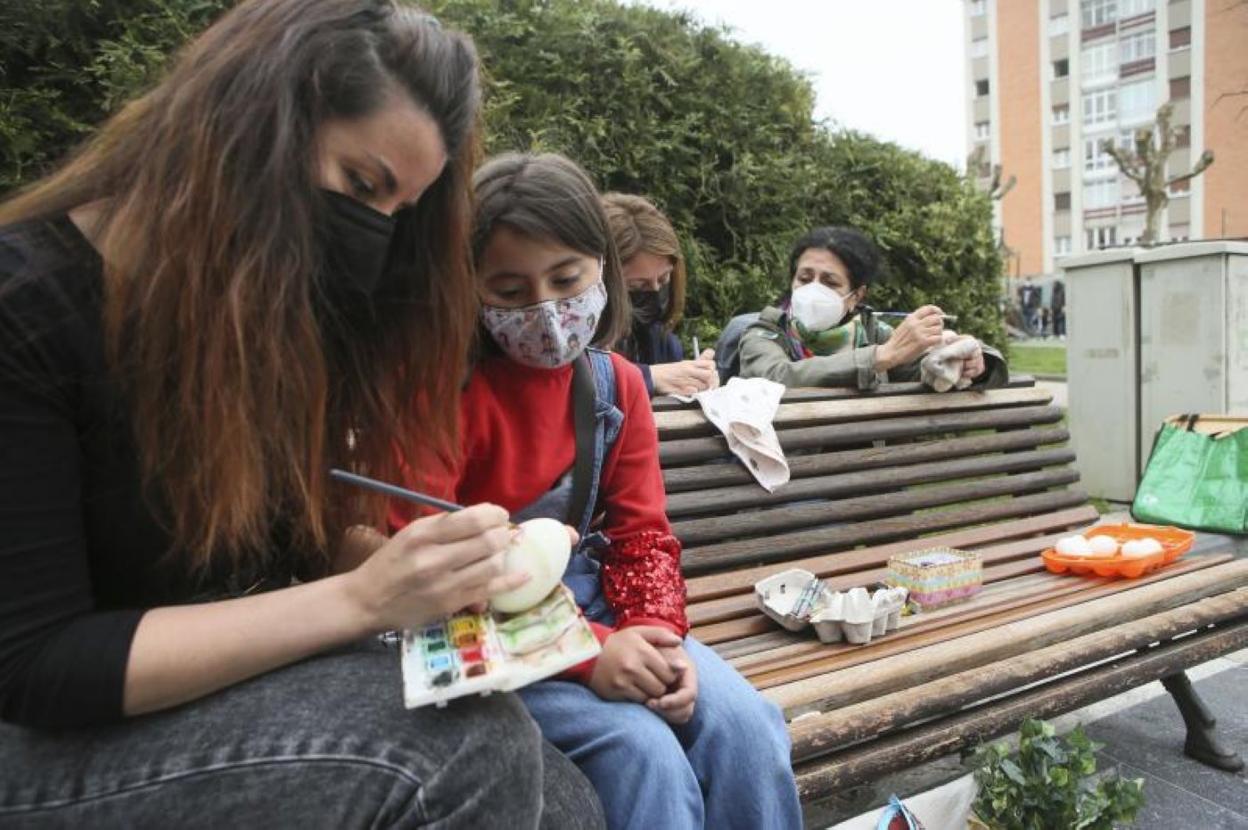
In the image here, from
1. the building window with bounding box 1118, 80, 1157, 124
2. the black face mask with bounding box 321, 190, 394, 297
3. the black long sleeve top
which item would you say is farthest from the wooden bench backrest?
the building window with bounding box 1118, 80, 1157, 124

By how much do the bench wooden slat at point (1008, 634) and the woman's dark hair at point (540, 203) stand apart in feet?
3.29

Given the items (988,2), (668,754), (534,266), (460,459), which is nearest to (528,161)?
(534,266)

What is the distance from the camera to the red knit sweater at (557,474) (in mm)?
1727

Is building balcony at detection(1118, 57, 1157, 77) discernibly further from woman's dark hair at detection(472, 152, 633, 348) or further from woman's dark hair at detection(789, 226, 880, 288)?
woman's dark hair at detection(472, 152, 633, 348)

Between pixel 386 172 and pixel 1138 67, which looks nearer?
pixel 386 172

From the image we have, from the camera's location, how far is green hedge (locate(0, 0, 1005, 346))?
11.1ft

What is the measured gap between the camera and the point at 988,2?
4525 cm

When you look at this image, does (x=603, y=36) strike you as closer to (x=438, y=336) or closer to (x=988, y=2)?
(x=438, y=336)

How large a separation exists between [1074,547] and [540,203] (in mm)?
2080

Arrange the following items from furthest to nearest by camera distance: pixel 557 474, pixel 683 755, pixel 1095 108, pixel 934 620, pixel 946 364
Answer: pixel 1095 108, pixel 946 364, pixel 934 620, pixel 557 474, pixel 683 755

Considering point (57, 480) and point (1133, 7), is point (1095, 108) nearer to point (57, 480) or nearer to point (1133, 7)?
point (1133, 7)

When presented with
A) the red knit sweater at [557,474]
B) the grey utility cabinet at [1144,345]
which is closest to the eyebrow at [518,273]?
the red knit sweater at [557,474]

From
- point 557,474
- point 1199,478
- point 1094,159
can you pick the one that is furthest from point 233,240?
point 1094,159

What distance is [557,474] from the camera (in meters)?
1.78
